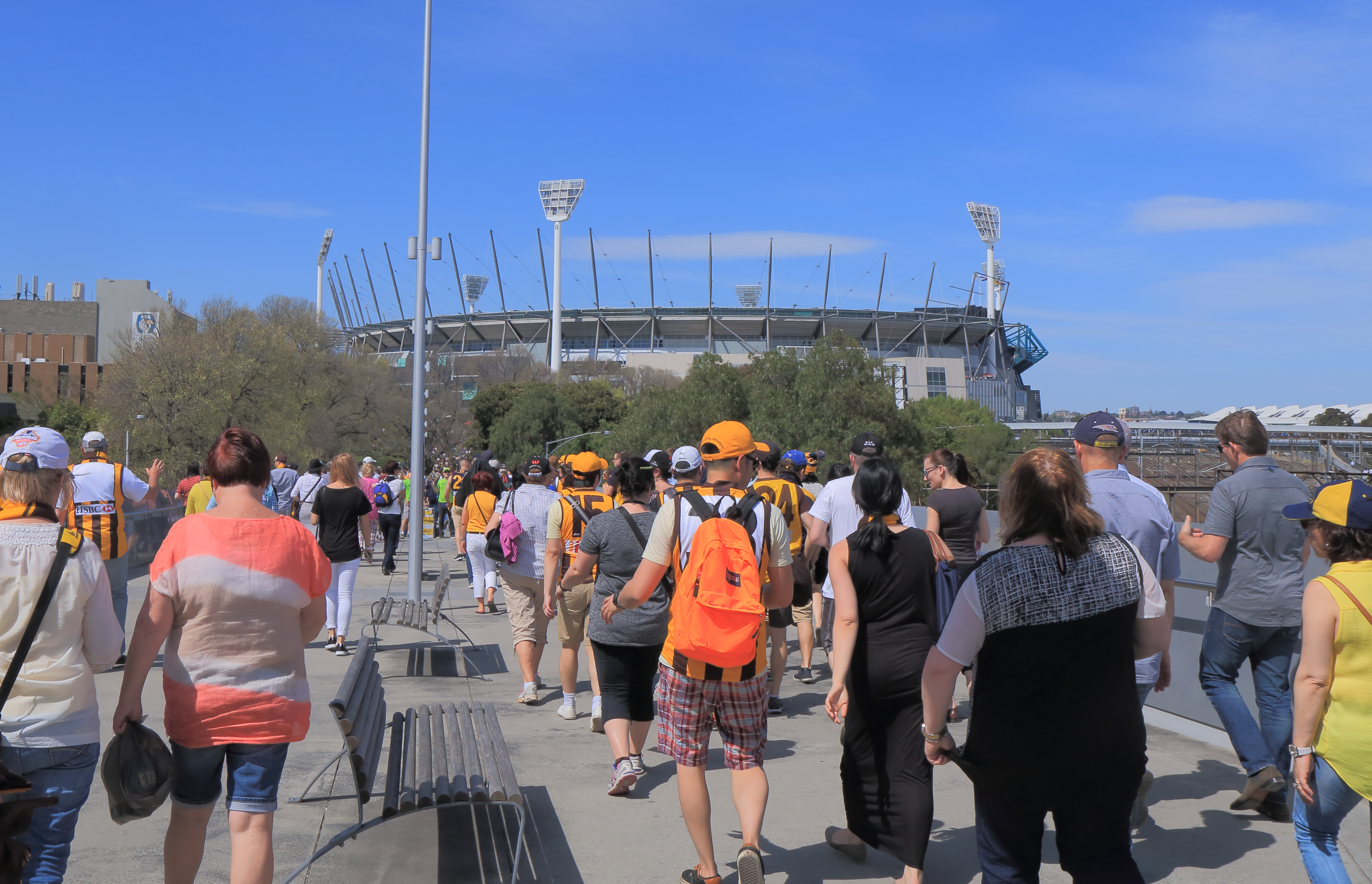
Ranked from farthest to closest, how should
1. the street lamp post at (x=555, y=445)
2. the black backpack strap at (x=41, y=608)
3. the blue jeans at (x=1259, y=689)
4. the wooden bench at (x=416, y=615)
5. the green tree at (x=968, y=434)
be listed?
the street lamp post at (x=555, y=445) < the green tree at (x=968, y=434) < the wooden bench at (x=416, y=615) < the blue jeans at (x=1259, y=689) < the black backpack strap at (x=41, y=608)

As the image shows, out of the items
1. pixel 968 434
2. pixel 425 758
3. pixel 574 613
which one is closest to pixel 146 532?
Result: pixel 574 613

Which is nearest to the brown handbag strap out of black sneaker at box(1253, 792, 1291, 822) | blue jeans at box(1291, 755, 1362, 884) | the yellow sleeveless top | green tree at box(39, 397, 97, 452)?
the yellow sleeveless top

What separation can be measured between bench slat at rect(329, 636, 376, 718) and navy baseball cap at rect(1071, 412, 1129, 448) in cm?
315

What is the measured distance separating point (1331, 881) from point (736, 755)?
1.98 m

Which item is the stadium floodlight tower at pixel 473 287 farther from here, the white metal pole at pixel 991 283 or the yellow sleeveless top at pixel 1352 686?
the yellow sleeveless top at pixel 1352 686

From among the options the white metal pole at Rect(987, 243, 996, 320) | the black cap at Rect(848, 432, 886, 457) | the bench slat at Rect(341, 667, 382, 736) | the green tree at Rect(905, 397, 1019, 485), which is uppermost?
the white metal pole at Rect(987, 243, 996, 320)

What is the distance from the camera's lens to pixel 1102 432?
4.65 m

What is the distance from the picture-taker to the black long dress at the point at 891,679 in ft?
13.7

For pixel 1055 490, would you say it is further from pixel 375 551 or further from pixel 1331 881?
pixel 375 551

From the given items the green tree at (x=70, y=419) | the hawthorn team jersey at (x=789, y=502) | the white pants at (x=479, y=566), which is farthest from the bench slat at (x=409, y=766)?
the green tree at (x=70, y=419)

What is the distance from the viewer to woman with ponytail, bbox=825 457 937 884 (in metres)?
4.16

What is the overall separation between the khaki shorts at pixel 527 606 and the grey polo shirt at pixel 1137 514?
442 cm

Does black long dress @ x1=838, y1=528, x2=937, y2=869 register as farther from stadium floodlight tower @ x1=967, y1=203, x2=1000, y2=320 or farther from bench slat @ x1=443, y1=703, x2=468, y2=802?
stadium floodlight tower @ x1=967, y1=203, x2=1000, y2=320

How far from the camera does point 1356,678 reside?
3.25 m
